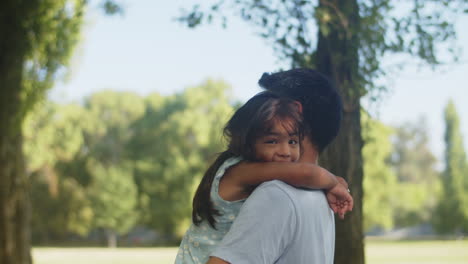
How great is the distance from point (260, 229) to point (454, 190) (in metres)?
60.8

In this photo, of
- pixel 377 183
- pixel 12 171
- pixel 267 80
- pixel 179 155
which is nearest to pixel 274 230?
pixel 267 80

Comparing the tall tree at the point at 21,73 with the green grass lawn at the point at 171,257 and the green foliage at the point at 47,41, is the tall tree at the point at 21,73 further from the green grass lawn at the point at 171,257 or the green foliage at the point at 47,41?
the green grass lawn at the point at 171,257

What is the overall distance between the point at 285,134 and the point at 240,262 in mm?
561

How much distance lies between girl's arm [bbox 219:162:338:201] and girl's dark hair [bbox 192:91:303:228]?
2.5 inches

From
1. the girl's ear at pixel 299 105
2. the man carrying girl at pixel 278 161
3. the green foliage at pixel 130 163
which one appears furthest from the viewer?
the green foliage at pixel 130 163

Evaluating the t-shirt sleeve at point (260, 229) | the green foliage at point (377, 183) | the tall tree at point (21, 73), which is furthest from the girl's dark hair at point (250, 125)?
the green foliage at point (377, 183)

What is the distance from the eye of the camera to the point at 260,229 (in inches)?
65.5

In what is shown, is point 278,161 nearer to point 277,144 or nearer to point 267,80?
point 277,144

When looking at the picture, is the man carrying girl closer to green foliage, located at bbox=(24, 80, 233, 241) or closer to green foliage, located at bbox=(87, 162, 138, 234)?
green foliage, located at bbox=(24, 80, 233, 241)

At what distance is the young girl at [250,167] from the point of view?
2018mm

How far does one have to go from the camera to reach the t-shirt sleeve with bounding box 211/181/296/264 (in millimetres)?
1667

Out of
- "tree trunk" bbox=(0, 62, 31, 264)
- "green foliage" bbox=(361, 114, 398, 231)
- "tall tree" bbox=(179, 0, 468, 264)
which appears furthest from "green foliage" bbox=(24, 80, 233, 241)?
"tall tree" bbox=(179, 0, 468, 264)

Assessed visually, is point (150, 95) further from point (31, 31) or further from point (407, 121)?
point (31, 31)

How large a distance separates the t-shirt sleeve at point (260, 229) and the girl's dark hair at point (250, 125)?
1.17ft
